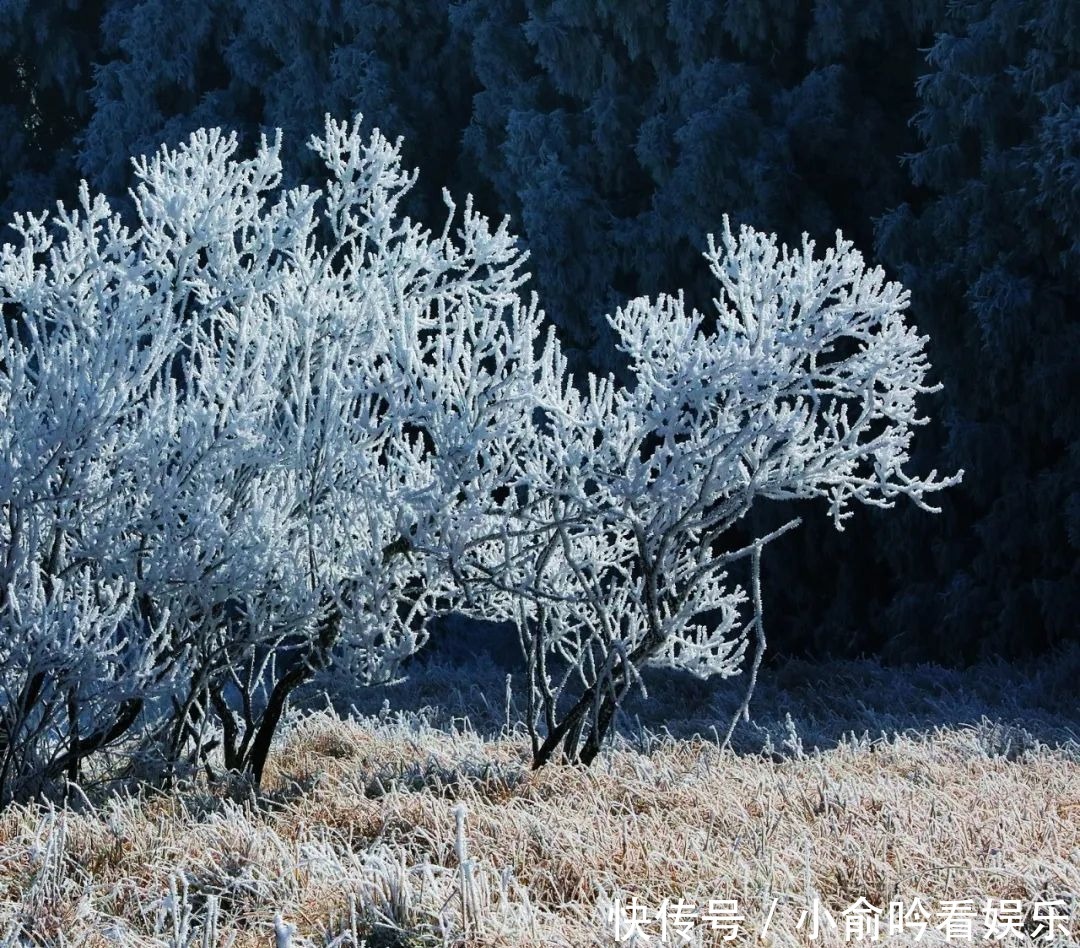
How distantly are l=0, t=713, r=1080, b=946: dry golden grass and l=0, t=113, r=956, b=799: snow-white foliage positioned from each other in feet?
1.59

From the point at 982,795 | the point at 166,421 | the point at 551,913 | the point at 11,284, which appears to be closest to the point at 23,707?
the point at 166,421

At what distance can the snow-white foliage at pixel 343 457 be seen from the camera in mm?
4832

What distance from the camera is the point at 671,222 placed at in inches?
496

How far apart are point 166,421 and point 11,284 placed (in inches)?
33.4

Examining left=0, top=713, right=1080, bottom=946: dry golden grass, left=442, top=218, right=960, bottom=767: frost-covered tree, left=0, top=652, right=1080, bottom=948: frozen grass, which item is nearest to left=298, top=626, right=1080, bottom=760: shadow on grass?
left=0, top=652, right=1080, bottom=948: frozen grass

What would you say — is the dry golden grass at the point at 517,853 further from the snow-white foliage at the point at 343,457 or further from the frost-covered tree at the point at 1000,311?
the frost-covered tree at the point at 1000,311

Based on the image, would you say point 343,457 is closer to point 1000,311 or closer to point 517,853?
point 517,853

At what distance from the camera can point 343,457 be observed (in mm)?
5426

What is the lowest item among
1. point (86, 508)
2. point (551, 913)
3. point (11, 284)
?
point (551, 913)

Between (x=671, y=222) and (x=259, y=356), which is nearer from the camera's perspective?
(x=259, y=356)

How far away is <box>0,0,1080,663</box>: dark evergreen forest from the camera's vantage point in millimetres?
10852

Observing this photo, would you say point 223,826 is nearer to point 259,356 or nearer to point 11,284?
point 259,356

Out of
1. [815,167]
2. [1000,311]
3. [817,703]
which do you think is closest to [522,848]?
[817,703]

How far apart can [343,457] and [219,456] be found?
1.77 feet
